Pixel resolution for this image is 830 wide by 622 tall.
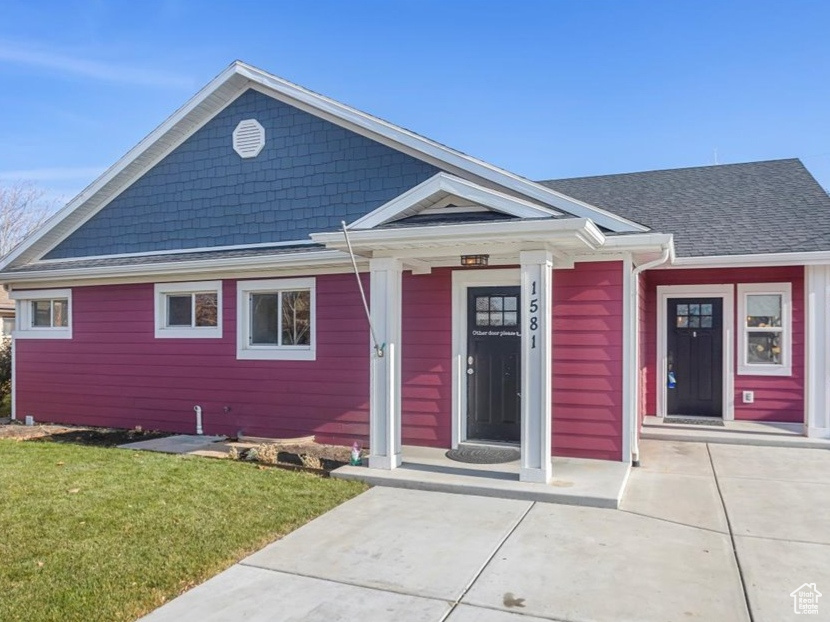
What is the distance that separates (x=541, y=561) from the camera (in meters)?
4.21

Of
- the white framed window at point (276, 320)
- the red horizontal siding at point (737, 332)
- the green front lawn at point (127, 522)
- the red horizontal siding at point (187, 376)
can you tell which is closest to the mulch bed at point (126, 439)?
the red horizontal siding at point (187, 376)

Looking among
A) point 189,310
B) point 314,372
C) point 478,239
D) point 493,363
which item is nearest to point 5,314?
point 189,310

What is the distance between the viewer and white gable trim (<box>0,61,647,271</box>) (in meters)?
7.02

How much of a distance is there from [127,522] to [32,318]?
741 cm

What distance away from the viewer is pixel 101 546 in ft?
14.4

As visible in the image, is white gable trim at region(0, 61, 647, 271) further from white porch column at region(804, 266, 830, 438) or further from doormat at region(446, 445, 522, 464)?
white porch column at region(804, 266, 830, 438)

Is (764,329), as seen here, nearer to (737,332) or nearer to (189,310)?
(737,332)

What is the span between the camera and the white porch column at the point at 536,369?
5.84 m

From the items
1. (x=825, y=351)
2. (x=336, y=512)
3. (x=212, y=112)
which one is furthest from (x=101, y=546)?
(x=825, y=351)

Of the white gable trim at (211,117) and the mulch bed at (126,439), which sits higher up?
the white gable trim at (211,117)

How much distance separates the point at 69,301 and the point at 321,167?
514cm

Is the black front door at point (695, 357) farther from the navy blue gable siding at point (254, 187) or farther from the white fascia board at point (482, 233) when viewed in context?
the navy blue gable siding at point (254, 187)

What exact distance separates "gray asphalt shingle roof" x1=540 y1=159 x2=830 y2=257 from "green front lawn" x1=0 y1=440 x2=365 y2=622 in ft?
20.7

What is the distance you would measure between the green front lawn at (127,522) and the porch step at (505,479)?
381 millimetres
